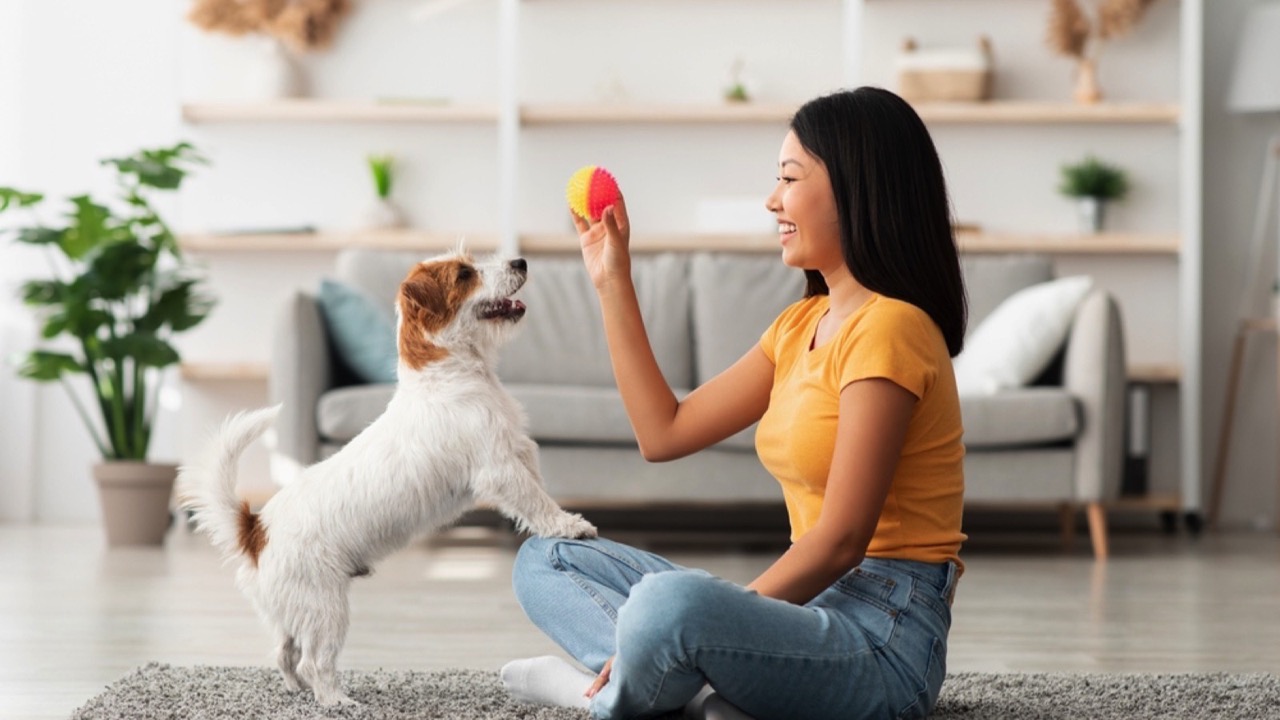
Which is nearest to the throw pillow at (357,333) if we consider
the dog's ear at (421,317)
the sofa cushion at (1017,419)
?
the sofa cushion at (1017,419)

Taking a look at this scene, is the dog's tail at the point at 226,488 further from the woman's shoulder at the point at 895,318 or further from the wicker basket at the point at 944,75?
the wicker basket at the point at 944,75

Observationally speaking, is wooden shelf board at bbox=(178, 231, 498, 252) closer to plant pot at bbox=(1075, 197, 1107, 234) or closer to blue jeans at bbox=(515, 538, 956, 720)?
plant pot at bbox=(1075, 197, 1107, 234)

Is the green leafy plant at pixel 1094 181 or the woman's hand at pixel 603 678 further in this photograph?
the green leafy plant at pixel 1094 181

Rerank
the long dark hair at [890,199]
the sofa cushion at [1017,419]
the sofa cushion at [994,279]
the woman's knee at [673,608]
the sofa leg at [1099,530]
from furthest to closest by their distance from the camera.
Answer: the sofa cushion at [994,279], the sofa leg at [1099,530], the sofa cushion at [1017,419], the long dark hair at [890,199], the woman's knee at [673,608]

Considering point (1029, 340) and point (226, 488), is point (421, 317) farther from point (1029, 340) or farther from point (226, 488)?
point (1029, 340)

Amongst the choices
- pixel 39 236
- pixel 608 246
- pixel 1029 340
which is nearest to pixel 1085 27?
pixel 1029 340

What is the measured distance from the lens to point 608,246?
1794mm

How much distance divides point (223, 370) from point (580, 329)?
127 centimetres

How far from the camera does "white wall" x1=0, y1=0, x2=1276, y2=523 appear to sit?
4941 millimetres

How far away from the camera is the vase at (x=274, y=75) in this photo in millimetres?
4926

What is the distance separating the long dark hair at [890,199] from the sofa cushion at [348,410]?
2.33 metres

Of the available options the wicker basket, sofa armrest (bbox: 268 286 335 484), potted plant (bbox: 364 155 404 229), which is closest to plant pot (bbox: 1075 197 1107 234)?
the wicker basket

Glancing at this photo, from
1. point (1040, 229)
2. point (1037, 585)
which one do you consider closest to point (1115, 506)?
point (1040, 229)

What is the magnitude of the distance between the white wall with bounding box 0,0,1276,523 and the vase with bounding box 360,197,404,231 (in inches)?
5.9
